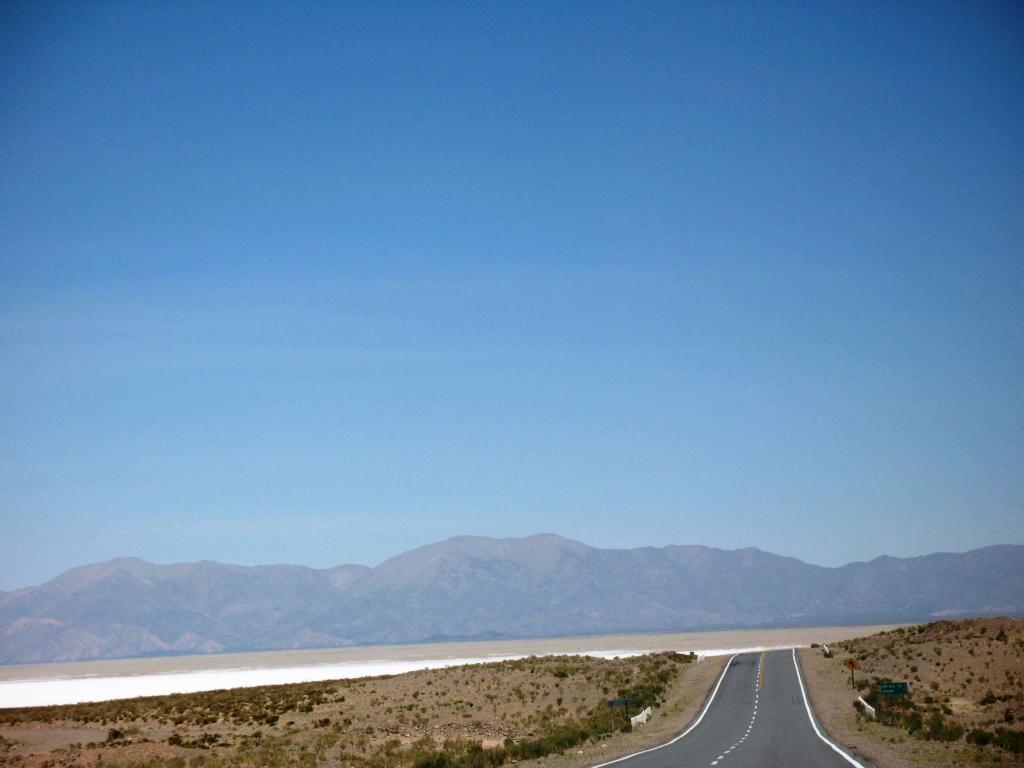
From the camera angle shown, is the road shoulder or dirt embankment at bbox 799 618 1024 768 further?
the road shoulder

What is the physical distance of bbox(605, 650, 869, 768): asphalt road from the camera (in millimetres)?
28891

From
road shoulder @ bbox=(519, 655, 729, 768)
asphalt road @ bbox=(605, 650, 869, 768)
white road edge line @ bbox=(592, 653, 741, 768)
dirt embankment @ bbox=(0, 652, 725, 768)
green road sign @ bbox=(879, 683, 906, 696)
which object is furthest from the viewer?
green road sign @ bbox=(879, 683, 906, 696)

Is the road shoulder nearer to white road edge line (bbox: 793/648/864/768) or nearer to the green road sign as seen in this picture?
white road edge line (bbox: 793/648/864/768)

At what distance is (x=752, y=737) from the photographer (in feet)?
116

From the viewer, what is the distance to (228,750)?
43562 mm

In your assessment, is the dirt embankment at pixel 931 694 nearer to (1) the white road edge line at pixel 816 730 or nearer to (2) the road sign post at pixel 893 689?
(1) the white road edge line at pixel 816 730

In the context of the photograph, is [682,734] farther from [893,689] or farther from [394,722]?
[394,722]

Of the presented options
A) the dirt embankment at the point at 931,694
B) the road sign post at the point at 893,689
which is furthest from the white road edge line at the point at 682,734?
the road sign post at the point at 893,689

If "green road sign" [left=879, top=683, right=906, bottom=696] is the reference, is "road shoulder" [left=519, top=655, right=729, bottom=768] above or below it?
below

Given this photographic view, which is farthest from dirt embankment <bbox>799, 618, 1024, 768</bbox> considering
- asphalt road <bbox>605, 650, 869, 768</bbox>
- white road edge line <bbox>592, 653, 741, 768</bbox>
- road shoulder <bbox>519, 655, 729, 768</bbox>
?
road shoulder <bbox>519, 655, 729, 768</bbox>

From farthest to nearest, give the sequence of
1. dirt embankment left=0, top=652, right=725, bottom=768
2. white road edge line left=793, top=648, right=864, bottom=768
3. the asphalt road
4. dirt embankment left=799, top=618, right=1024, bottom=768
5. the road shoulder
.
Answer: dirt embankment left=0, top=652, right=725, bottom=768, the road shoulder, dirt embankment left=799, top=618, right=1024, bottom=768, the asphalt road, white road edge line left=793, top=648, right=864, bottom=768

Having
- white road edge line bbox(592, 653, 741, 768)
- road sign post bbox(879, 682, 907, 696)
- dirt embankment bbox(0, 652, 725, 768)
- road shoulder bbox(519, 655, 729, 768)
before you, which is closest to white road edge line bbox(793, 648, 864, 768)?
road sign post bbox(879, 682, 907, 696)

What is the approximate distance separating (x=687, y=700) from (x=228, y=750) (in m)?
23.5

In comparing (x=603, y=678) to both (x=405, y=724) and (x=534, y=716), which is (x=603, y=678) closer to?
(x=534, y=716)
